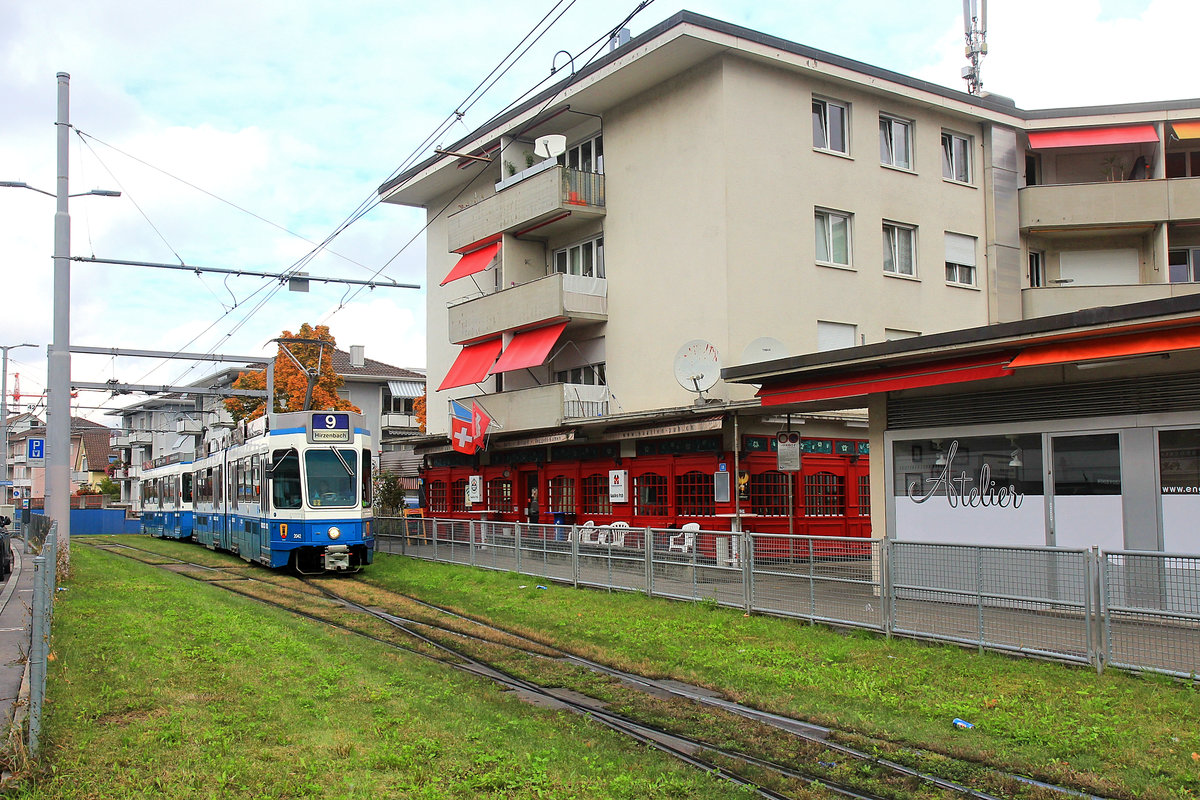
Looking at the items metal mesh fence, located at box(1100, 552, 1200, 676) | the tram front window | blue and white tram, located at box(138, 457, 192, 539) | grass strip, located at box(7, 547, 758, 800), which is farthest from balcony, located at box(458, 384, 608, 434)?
metal mesh fence, located at box(1100, 552, 1200, 676)

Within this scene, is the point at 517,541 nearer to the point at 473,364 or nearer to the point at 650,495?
the point at 650,495

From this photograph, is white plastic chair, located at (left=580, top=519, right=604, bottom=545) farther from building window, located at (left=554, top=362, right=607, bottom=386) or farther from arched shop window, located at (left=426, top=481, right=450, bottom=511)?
arched shop window, located at (left=426, top=481, right=450, bottom=511)

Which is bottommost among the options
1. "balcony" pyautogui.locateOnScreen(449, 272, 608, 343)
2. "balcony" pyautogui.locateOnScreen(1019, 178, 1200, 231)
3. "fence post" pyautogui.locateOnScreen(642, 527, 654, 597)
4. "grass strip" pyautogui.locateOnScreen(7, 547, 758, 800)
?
"grass strip" pyautogui.locateOnScreen(7, 547, 758, 800)

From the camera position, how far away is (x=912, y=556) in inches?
481

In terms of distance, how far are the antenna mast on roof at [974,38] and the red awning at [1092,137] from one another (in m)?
3.54

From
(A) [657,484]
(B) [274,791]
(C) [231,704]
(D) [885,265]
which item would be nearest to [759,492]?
(A) [657,484]

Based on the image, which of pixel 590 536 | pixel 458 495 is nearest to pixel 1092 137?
pixel 590 536

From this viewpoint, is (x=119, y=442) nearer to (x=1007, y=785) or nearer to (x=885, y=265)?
(x=885, y=265)

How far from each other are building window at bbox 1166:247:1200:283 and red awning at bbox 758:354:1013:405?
18804mm

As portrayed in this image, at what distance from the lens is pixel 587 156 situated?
96.6 ft

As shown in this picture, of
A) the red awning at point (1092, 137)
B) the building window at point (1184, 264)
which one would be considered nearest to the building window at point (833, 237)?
the red awning at point (1092, 137)

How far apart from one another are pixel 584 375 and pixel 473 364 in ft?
14.2

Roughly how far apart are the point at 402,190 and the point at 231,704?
2899 cm

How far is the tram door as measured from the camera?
12531 mm
